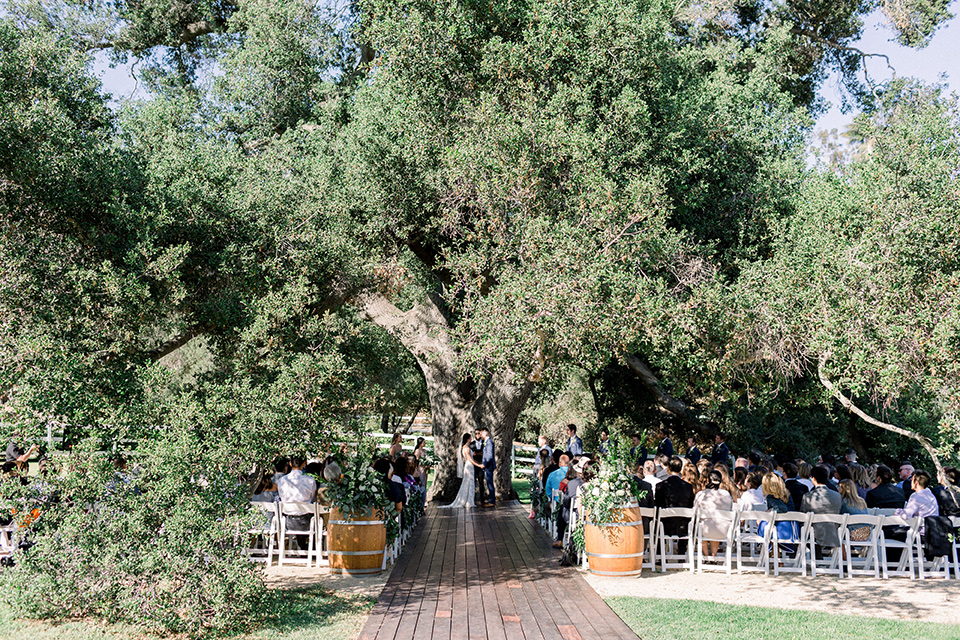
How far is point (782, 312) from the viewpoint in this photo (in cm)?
1109

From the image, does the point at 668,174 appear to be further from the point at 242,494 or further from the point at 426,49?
the point at 242,494

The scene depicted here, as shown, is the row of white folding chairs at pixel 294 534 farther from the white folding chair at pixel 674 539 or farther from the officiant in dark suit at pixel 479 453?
the officiant in dark suit at pixel 479 453

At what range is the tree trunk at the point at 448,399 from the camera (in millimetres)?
16453

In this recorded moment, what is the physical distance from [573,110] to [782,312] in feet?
15.3

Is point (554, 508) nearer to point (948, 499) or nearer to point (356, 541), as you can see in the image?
point (356, 541)

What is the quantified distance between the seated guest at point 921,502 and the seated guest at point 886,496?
1.61ft

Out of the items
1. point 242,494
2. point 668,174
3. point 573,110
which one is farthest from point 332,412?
point 668,174

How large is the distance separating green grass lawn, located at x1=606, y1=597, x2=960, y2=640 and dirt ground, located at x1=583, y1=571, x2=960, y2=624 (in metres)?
0.33

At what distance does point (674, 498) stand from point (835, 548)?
225 cm

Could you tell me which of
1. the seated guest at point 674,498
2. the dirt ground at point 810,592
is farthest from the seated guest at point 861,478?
the seated guest at point 674,498

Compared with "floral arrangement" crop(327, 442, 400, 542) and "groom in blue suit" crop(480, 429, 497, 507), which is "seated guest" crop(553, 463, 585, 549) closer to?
"floral arrangement" crop(327, 442, 400, 542)

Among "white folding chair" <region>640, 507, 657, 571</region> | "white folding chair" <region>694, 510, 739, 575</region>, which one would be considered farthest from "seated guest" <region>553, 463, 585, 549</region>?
"white folding chair" <region>694, 510, 739, 575</region>

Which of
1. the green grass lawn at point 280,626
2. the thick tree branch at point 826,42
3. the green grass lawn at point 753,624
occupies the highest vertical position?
the thick tree branch at point 826,42

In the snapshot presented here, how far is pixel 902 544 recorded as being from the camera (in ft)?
30.5
